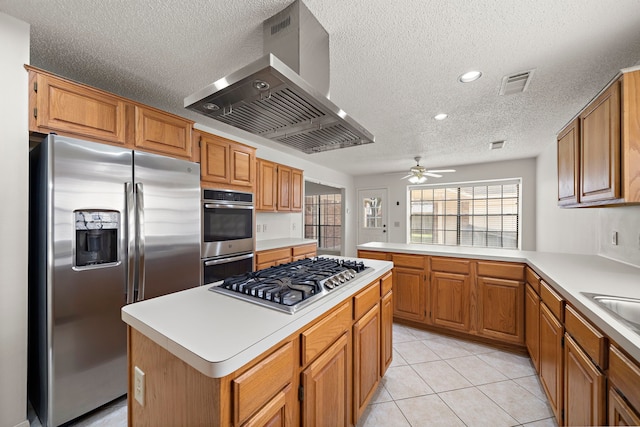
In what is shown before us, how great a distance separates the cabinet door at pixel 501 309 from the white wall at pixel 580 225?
0.80 meters

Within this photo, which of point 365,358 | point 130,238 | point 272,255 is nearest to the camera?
point 365,358

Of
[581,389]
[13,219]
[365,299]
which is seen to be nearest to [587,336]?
[581,389]

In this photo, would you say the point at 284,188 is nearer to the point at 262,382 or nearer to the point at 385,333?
the point at 385,333

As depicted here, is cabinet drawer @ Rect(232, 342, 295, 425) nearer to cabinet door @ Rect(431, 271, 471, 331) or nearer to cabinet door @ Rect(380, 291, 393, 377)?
cabinet door @ Rect(380, 291, 393, 377)

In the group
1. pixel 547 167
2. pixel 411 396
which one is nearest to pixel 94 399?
pixel 411 396

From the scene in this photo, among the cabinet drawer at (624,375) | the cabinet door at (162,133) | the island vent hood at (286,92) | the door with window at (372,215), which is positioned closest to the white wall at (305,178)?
the door with window at (372,215)

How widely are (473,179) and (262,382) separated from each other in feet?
18.8

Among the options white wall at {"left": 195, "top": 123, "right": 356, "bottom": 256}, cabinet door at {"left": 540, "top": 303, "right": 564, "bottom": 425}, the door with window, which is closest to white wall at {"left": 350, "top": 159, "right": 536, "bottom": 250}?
the door with window

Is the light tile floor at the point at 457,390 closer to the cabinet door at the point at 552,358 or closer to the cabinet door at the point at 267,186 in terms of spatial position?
the cabinet door at the point at 552,358

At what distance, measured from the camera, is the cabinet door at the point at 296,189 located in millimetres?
4078

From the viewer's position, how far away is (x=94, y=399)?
1.68 m

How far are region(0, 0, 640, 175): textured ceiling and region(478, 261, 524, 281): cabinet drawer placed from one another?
154cm

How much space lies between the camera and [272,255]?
325cm

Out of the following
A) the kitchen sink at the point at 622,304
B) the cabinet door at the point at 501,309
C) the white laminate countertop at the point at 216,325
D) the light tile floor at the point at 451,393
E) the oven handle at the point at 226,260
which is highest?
the white laminate countertop at the point at 216,325
